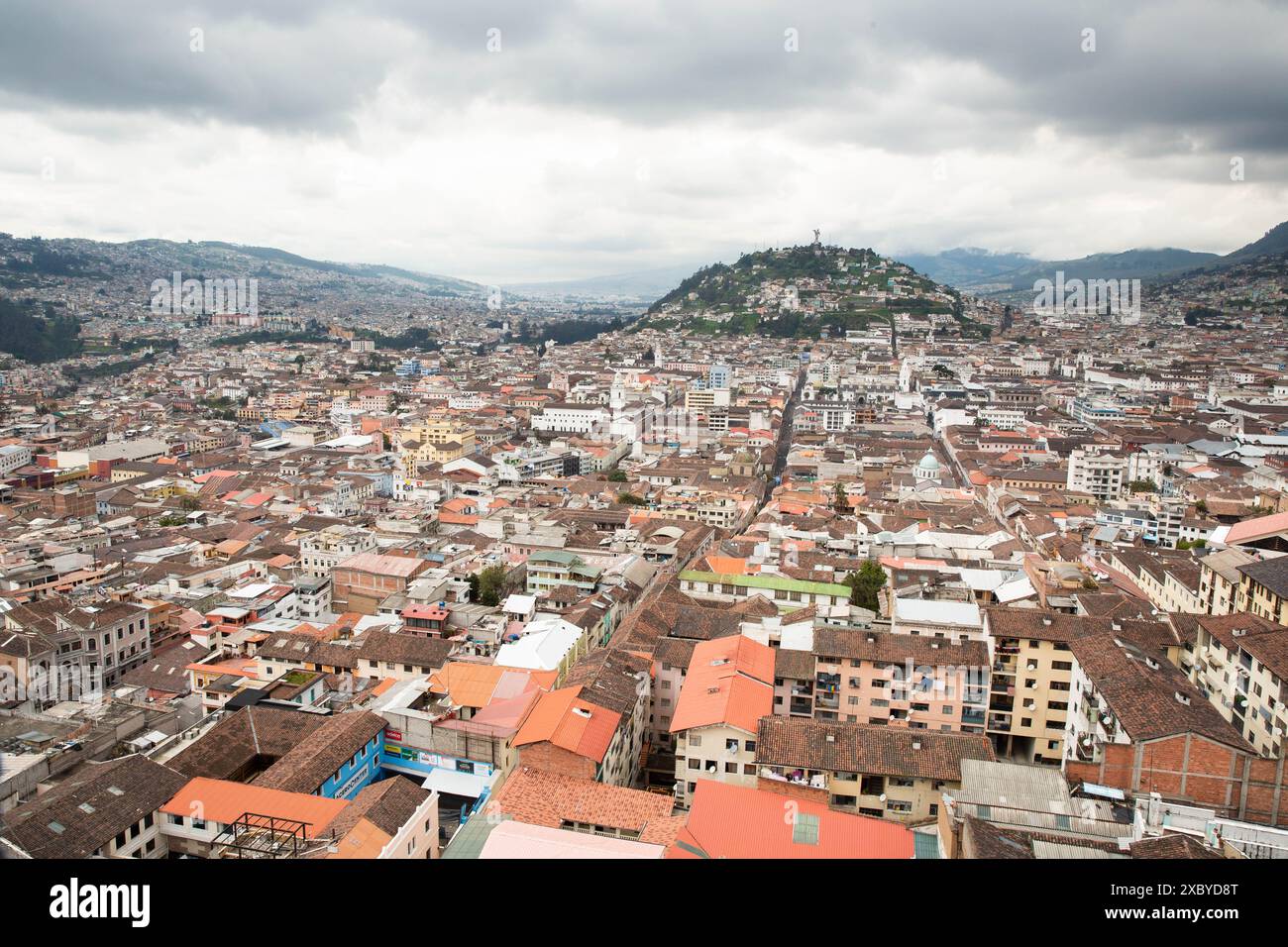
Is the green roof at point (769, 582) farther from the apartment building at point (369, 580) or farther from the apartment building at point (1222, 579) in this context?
the apartment building at point (369, 580)

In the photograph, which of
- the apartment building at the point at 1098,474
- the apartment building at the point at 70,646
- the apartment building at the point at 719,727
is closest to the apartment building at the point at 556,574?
the apartment building at the point at 719,727

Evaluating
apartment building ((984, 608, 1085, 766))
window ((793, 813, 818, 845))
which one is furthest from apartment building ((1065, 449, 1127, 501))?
window ((793, 813, 818, 845))

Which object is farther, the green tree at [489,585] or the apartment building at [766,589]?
the green tree at [489,585]

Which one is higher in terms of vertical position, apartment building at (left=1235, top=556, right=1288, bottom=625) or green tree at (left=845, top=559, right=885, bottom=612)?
apartment building at (left=1235, top=556, right=1288, bottom=625)

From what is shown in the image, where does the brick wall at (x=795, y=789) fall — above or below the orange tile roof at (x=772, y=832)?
below

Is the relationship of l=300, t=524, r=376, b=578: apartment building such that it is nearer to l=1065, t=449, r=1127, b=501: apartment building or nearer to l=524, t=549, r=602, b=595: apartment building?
l=524, t=549, r=602, b=595: apartment building
